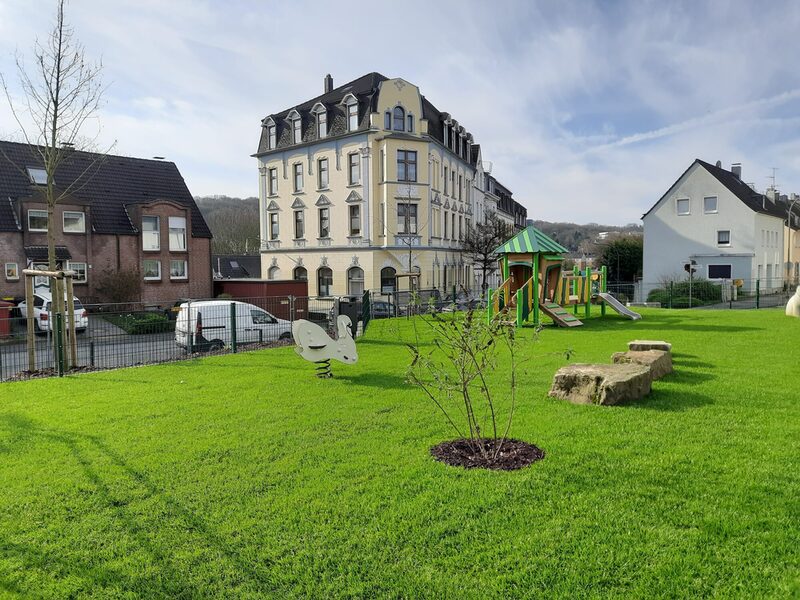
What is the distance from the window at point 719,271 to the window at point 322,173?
97.5ft

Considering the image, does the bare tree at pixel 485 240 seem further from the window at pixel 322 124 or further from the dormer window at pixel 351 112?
the window at pixel 322 124

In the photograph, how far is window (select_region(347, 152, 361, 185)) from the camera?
1416 inches

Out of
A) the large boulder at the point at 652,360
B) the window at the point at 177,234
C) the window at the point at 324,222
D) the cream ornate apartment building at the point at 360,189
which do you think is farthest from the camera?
the window at the point at 324,222

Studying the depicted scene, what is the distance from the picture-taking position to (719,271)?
41.9 meters

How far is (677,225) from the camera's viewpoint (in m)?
43.6

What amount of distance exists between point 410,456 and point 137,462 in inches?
109

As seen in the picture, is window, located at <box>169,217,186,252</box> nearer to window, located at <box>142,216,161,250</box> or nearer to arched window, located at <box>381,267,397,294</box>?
window, located at <box>142,216,161,250</box>

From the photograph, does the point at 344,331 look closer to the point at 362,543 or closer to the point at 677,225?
the point at 362,543

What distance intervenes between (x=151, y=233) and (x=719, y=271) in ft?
132

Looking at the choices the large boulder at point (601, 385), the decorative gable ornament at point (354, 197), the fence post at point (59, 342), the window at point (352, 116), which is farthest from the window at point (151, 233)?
the large boulder at point (601, 385)

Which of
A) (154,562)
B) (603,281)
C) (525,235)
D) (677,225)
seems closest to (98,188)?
(525,235)

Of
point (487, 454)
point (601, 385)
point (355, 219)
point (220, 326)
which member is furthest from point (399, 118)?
point (487, 454)

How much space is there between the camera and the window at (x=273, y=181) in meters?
40.5

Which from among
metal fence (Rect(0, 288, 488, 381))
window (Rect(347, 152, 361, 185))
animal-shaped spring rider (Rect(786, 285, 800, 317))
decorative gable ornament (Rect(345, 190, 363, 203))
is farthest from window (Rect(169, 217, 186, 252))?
animal-shaped spring rider (Rect(786, 285, 800, 317))
